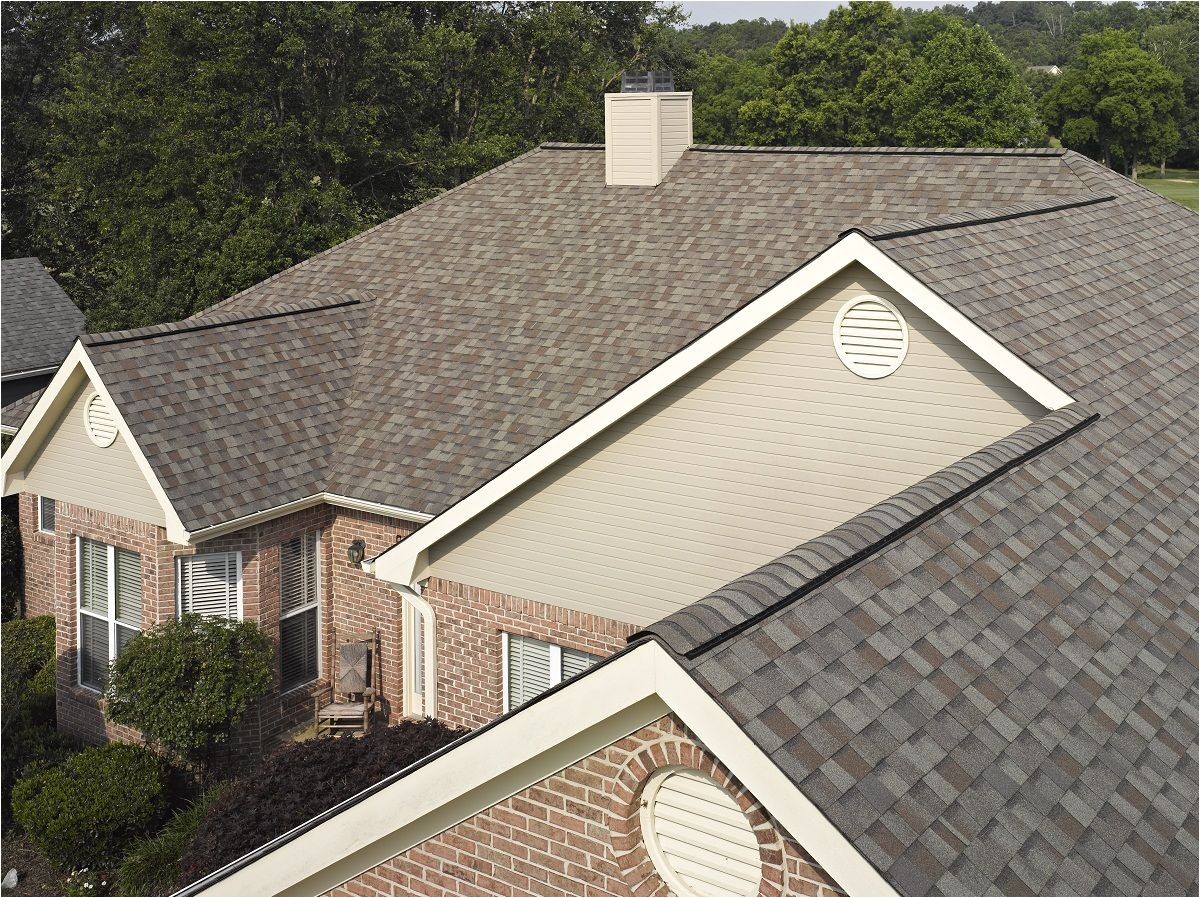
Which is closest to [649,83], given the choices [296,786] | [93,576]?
[93,576]

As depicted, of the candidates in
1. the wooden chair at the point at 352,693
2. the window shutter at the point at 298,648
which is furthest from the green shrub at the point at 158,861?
the window shutter at the point at 298,648

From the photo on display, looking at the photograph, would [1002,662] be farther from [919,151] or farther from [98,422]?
[919,151]

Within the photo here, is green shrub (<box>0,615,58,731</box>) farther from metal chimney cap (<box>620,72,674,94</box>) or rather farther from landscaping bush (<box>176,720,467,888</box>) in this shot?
metal chimney cap (<box>620,72,674,94</box>)

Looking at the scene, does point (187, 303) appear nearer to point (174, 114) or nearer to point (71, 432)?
point (174, 114)

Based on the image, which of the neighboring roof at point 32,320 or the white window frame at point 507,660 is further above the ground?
the neighboring roof at point 32,320

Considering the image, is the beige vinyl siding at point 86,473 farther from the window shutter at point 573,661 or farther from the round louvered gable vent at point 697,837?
the round louvered gable vent at point 697,837

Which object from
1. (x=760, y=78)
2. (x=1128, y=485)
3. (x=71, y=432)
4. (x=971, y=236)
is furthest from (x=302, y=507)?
(x=760, y=78)
